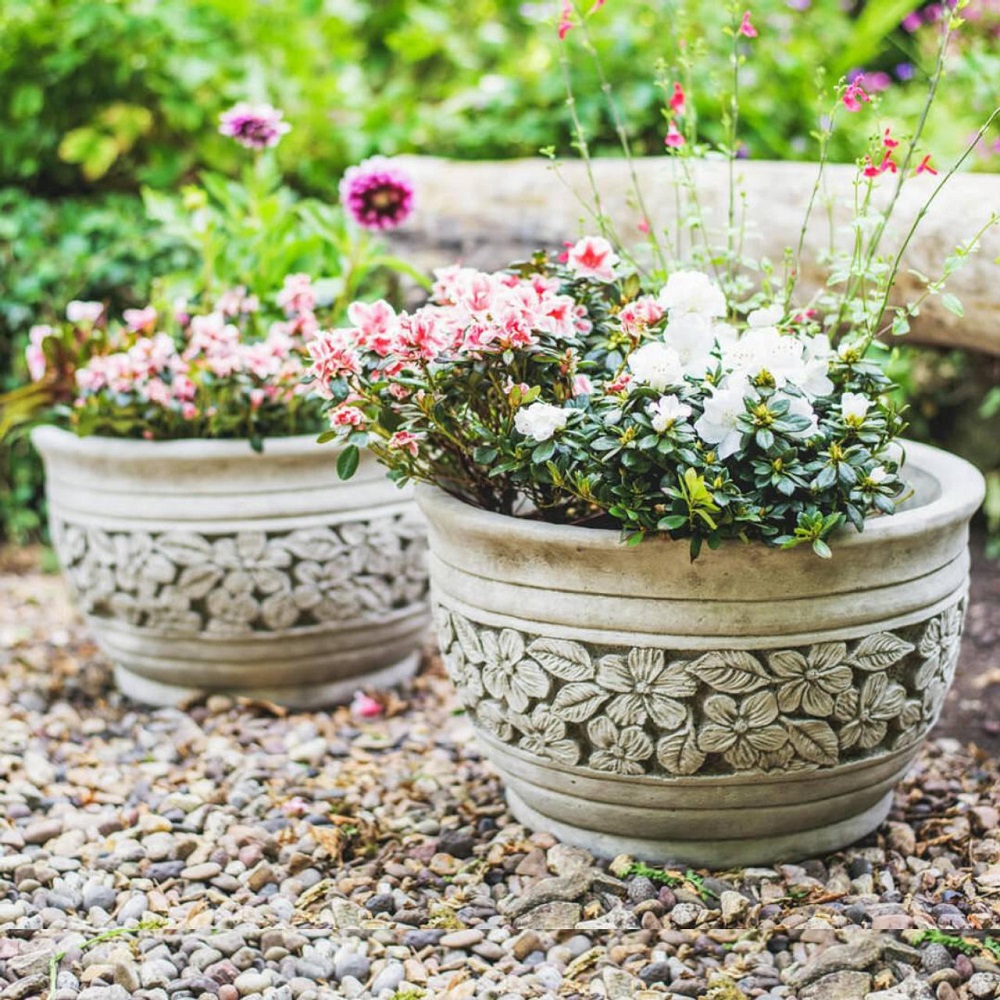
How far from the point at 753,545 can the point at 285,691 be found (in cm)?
151

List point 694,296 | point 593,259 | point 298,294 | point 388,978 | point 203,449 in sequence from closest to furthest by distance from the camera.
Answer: point 388,978, point 694,296, point 593,259, point 203,449, point 298,294

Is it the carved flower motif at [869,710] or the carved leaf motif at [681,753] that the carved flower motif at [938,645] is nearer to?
the carved flower motif at [869,710]

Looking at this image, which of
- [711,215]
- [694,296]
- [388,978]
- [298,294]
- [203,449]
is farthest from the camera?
[711,215]

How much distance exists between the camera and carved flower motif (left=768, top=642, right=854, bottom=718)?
1953 millimetres

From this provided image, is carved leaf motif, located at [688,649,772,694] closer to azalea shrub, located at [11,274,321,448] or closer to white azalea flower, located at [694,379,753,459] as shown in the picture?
white azalea flower, located at [694,379,753,459]

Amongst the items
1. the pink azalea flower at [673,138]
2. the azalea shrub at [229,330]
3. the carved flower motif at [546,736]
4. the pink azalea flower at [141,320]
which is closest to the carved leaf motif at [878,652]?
the carved flower motif at [546,736]

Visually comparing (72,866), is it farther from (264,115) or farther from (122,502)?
(264,115)

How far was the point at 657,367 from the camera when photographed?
1954 millimetres

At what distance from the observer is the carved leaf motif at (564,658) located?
2.01 meters

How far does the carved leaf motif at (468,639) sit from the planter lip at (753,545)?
0.17 m

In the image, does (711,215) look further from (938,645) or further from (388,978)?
(388,978)

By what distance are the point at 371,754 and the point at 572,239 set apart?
5.24ft

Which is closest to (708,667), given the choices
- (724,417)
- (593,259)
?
(724,417)

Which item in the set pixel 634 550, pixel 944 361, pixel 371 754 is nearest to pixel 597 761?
pixel 634 550
